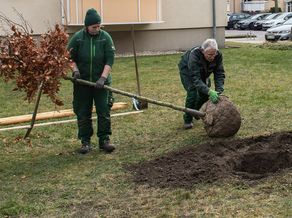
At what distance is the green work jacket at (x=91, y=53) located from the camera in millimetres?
6973

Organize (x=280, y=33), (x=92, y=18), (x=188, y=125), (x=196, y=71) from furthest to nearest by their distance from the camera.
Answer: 1. (x=280, y=33)
2. (x=188, y=125)
3. (x=196, y=71)
4. (x=92, y=18)

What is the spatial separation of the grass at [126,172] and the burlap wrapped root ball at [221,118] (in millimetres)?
330

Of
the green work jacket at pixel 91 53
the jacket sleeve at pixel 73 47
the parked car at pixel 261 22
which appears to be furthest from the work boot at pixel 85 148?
the parked car at pixel 261 22

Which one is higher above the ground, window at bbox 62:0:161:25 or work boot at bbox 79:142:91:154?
window at bbox 62:0:161:25

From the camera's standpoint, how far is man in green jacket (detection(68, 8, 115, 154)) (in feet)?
22.7

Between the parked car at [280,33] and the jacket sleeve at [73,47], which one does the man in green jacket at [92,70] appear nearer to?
the jacket sleeve at [73,47]

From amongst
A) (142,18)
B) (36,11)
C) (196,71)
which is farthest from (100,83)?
(142,18)

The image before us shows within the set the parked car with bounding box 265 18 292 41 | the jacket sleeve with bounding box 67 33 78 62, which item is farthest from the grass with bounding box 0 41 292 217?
the parked car with bounding box 265 18 292 41

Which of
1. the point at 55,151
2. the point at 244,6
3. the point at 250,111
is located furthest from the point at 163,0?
the point at 244,6

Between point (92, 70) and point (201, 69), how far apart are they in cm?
159

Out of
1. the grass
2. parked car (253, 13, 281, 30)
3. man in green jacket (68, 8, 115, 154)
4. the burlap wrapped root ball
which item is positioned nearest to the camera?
the grass

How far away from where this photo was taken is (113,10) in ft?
67.5

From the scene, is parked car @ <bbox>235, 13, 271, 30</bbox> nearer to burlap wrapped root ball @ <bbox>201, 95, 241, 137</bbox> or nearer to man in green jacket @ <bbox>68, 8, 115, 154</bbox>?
burlap wrapped root ball @ <bbox>201, 95, 241, 137</bbox>

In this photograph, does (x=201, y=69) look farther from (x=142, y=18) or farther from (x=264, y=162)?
(x=142, y=18)
